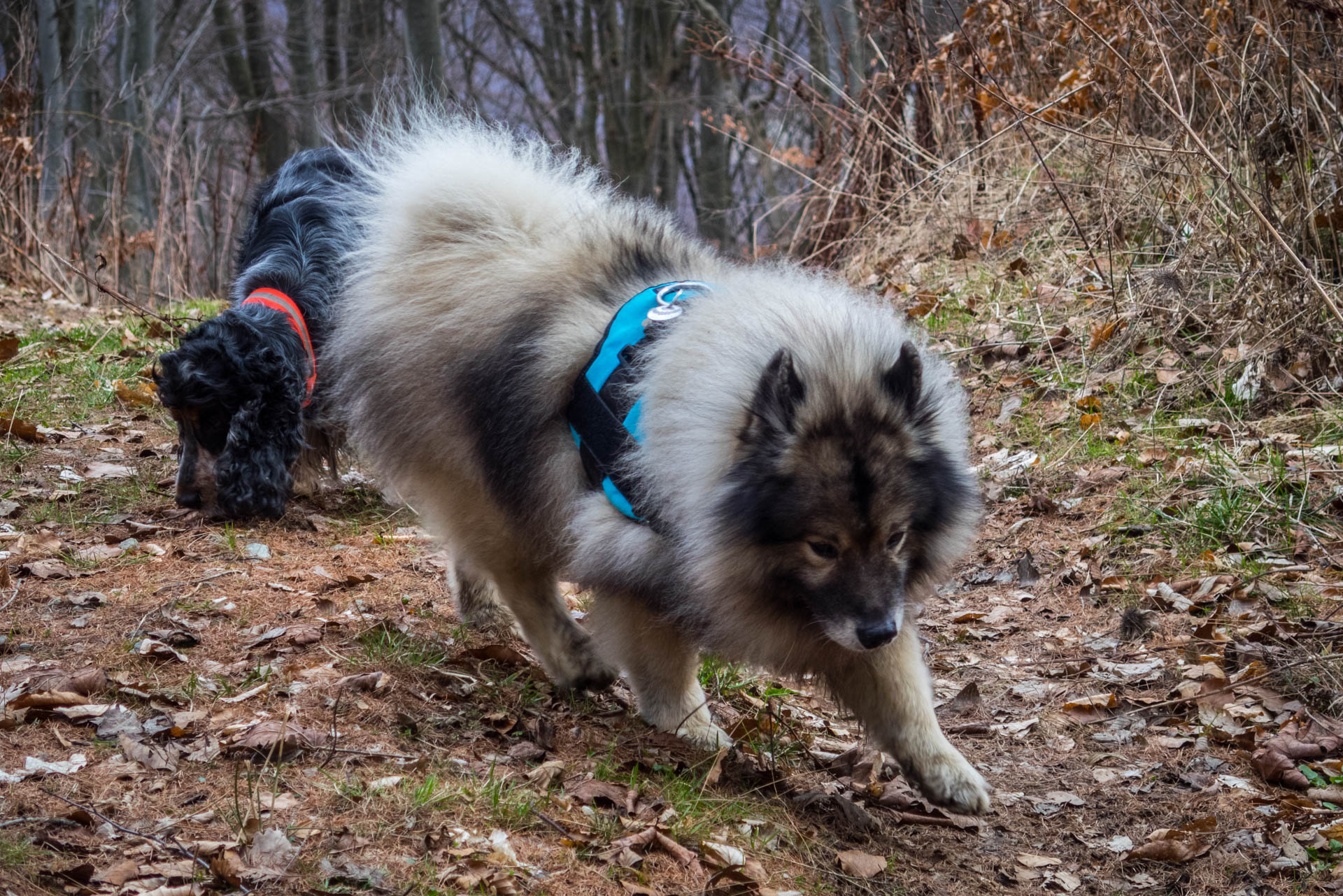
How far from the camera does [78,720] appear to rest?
3.01m

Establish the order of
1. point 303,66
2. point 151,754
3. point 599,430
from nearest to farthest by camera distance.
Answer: point 151,754 → point 599,430 → point 303,66

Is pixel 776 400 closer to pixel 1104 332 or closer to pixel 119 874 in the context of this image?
pixel 119 874

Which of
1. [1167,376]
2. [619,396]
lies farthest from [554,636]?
[1167,376]

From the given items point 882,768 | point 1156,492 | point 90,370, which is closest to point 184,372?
point 90,370

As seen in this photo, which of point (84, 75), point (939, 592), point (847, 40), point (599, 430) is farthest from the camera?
point (84, 75)

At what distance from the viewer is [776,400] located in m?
3.01

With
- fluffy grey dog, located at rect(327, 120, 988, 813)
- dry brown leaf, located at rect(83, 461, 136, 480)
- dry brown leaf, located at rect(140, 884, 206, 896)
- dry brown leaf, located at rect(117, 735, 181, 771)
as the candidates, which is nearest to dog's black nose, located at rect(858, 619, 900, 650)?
fluffy grey dog, located at rect(327, 120, 988, 813)

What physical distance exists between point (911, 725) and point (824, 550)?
70cm

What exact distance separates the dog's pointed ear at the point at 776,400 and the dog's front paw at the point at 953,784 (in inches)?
43.7

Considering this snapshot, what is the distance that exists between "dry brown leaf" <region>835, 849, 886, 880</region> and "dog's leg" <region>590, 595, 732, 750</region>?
64 cm

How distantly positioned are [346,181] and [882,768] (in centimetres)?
389

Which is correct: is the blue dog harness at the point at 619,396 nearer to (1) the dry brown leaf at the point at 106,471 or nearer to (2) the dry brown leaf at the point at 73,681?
(2) the dry brown leaf at the point at 73,681

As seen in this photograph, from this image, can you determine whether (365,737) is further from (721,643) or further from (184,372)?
(184,372)

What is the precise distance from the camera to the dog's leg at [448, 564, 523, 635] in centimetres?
445
